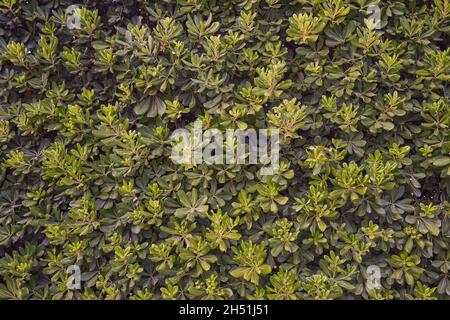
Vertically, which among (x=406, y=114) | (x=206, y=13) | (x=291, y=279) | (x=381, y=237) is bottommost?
(x=291, y=279)

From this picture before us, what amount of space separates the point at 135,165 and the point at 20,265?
0.89 meters

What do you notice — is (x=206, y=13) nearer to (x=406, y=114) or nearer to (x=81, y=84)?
(x=81, y=84)

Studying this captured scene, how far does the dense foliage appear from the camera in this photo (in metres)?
2.51

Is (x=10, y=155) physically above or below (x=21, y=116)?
below

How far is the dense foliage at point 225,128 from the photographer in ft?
8.24

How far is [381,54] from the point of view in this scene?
2496 millimetres

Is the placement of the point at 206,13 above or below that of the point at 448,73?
above

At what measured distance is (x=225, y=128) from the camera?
8.34 feet

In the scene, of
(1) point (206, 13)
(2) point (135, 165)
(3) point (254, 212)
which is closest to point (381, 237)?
(3) point (254, 212)

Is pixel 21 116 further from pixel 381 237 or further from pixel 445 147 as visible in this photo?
pixel 445 147

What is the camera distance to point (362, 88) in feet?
8.45
